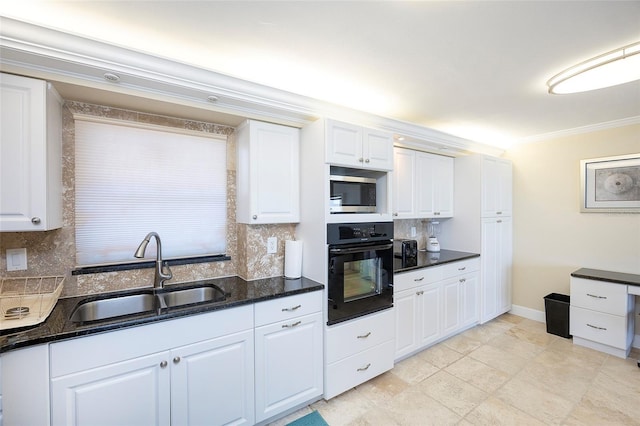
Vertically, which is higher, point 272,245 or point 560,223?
point 560,223

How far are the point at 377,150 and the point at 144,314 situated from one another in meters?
2.03

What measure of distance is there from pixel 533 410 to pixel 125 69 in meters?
3.59

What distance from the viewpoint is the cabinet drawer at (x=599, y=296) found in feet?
9.15

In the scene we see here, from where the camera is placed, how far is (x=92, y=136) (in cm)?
189

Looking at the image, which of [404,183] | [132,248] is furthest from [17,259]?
[404,183]

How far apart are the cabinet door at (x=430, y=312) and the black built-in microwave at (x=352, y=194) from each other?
111cm

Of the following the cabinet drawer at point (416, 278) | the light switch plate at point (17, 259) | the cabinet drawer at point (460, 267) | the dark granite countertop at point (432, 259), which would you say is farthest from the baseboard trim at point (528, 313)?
the light switch plate at point (17, 259)

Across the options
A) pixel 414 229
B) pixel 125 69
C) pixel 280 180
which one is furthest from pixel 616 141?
pixel 125 69

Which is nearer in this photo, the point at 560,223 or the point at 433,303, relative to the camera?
the point at 433,303

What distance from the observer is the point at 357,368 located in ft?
7.43

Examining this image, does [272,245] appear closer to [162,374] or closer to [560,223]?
[162,374]

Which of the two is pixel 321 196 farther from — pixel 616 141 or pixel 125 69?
pixel 616 141

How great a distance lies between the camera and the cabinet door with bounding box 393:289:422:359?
2625mm

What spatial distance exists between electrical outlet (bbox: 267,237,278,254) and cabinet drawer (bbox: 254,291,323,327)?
1.82 ft
